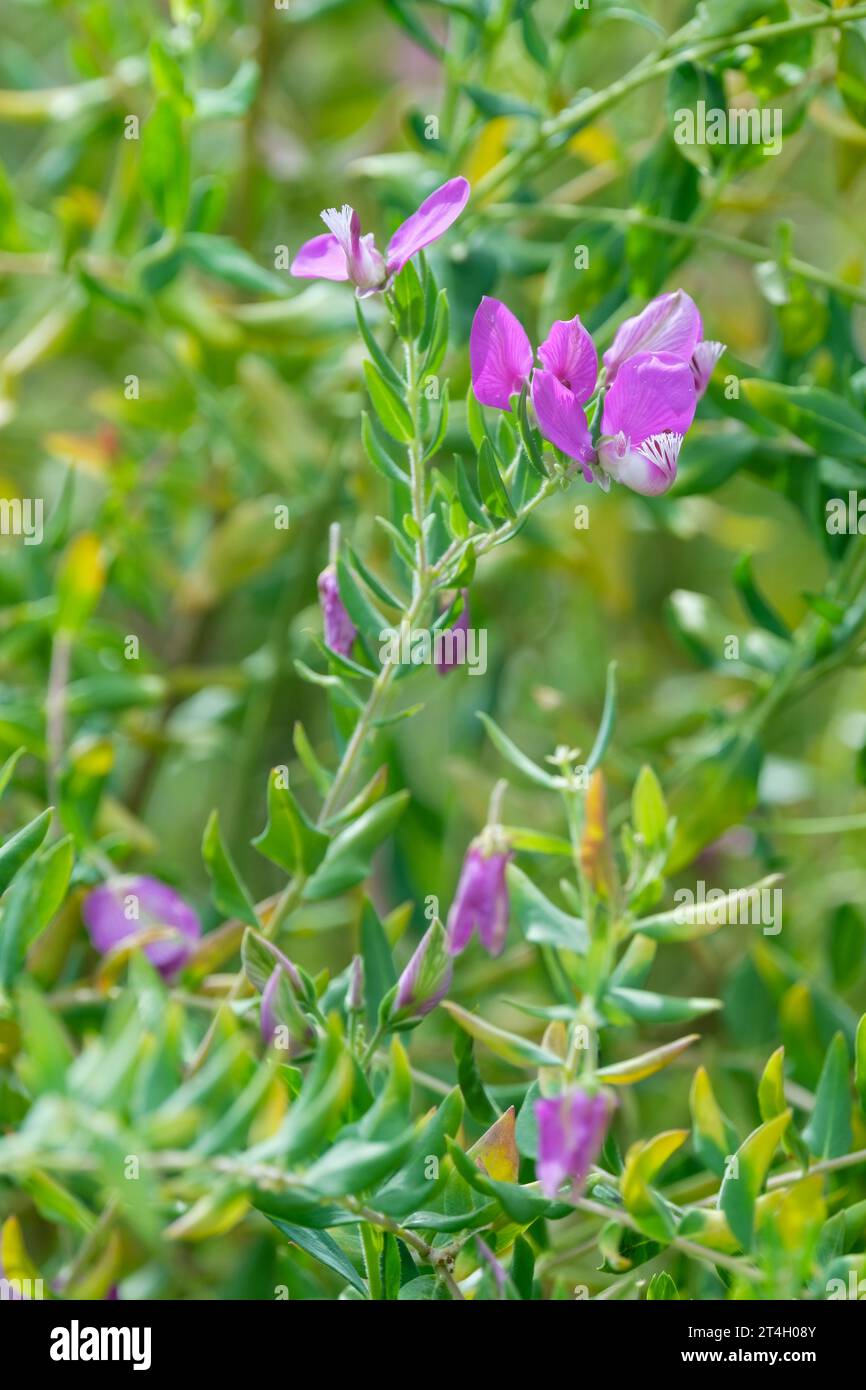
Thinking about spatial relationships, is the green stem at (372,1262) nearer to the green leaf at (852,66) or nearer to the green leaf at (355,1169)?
the green leaf at (355,1169)

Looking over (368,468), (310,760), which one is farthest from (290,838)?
(368,468)

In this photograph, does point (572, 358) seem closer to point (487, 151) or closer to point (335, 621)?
point (335, 621)

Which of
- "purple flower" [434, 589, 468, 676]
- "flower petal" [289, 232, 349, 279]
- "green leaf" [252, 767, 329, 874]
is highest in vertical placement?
"flower petal" [289, 232, 349, 279]

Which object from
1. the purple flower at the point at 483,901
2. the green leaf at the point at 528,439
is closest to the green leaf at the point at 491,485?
the green leaf at the point at 528,439

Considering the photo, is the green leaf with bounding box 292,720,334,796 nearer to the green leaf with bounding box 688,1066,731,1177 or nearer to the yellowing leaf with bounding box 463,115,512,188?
the green leaf with bounding box 688,1066,731,1177

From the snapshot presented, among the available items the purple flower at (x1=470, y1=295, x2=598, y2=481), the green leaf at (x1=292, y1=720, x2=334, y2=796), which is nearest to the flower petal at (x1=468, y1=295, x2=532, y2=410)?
the purple flower at (x1=470, y1=295, x2=598, y2=481)

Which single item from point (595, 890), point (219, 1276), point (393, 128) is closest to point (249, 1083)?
point (595, 890)

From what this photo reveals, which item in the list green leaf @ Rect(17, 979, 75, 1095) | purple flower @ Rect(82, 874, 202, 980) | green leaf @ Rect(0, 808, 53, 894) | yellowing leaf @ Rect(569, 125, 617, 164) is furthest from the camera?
yellowing leaf @ Rect(569, 125, 617, 164)
